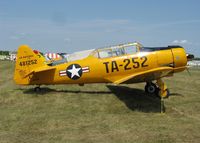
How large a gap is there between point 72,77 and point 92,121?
401 cm

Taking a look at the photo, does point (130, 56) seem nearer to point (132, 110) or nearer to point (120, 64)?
point (120, 64)

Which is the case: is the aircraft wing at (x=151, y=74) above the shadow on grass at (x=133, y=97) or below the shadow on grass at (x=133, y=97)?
above

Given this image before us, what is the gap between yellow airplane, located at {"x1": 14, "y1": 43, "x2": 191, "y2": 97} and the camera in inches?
470

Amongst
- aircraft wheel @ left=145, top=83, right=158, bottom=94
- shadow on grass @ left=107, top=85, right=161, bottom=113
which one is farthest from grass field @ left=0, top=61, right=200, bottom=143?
aircraft wheel @ left=145, top=83, right=158, bottom=94

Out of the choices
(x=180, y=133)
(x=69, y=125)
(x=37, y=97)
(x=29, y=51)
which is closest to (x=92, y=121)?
(x=69, y=125)

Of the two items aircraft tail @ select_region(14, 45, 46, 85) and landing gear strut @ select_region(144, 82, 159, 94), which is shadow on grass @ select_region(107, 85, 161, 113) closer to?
landing gear strut @ select_region(144, 82, 159, 94)

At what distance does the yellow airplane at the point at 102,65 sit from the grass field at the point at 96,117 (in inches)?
27.4

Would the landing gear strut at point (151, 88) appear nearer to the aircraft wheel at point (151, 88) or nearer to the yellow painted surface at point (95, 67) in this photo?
the aircraft wheel at point (151, 88)

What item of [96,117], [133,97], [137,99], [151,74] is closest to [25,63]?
[133,97]

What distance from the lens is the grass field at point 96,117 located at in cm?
716

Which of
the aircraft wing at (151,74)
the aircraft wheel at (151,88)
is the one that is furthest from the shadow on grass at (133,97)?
the aircraft wing at (151,74)

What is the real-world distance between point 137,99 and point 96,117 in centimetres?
319

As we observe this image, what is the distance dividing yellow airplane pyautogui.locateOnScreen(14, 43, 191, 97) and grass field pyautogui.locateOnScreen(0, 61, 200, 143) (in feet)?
2.28

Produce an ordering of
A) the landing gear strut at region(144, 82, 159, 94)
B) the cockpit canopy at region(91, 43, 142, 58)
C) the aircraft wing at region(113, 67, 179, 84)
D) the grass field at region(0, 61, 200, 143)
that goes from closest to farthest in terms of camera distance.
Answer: the grass field at region(0, 61, 200, 143) < the aircraft wing at region(113, 67, 179, 84) < the cockpit canopy at region(91, 43, 142, 58) < the landing gear strut at region(144, 82, 159, 94)
